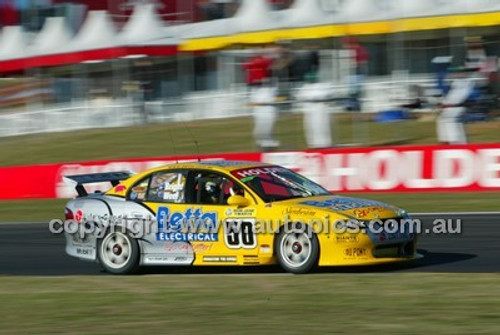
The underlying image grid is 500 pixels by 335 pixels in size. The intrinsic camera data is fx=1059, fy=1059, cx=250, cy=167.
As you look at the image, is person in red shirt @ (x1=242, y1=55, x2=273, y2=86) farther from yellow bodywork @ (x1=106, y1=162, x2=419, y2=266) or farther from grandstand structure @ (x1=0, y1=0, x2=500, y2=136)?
yellow bodywork @ (x1=106, y1=162, x2=419, y2=266)

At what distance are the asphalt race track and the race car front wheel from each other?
336 mm

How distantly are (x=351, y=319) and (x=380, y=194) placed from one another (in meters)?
11.4

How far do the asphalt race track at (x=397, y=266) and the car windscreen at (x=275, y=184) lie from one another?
786mm

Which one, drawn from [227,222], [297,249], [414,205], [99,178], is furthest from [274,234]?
[414,205]

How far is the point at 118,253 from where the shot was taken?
446 inches

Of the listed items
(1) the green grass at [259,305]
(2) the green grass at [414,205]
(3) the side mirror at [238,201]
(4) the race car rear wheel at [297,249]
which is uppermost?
(3) the side mirror at [238,201]

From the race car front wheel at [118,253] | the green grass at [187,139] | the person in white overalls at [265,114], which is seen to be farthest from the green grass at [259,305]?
the green grass at [187,139]

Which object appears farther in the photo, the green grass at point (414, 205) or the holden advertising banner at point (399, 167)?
the holden advertising banner at point (399, 167)

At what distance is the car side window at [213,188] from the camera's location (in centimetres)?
1095

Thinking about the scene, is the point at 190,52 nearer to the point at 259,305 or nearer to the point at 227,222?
the point at 227,222

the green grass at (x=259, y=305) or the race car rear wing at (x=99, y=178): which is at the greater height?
the race car rear wing at (x=99, y=178)

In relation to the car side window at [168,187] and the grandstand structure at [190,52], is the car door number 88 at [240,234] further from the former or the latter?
the grandstand structure at [190,52]

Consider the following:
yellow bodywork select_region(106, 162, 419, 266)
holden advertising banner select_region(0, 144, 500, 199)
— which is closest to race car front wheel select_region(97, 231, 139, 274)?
yellow bodywork select_region(106, 162, 419, 266)

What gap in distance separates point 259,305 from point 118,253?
3.06 m
